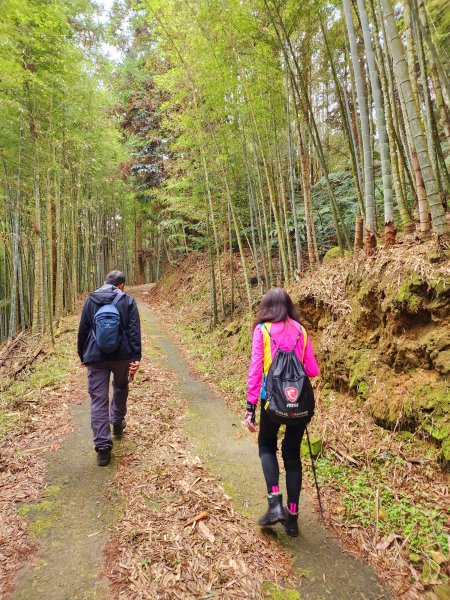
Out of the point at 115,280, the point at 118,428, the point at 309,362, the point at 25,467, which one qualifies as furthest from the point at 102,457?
the point at 309,362

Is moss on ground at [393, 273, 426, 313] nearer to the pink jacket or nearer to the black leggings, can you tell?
the pink jacket

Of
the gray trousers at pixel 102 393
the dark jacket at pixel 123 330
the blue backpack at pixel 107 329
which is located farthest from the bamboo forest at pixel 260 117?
the gray trousers at pixel 102 393

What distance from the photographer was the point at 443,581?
1.70 m

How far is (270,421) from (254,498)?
2.56 feet

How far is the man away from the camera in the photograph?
9.24ft

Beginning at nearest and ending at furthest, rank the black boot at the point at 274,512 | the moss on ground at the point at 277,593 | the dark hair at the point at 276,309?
the moss on ground at the point at 277,593 < the black boot at the point at 274,512 < the dark hair at the point at 276,309

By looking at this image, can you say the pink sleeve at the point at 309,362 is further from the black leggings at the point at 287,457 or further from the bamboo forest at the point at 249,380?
the black leggings at the point at 287,457

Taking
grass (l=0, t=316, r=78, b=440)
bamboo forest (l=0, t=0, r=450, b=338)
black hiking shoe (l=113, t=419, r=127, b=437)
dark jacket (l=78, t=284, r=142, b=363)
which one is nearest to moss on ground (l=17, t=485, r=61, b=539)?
black hiking shoe (l=113, t=419, r=127, b=437)

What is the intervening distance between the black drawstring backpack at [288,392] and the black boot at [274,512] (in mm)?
503

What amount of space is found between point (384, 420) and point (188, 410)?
2266 millimetres

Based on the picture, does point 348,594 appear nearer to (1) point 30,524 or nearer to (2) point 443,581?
(2) point 443,581

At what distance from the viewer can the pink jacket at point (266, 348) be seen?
2080 mm

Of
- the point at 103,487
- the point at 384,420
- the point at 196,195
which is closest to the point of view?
the point at 103,487

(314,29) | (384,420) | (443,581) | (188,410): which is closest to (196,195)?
(314,29)
